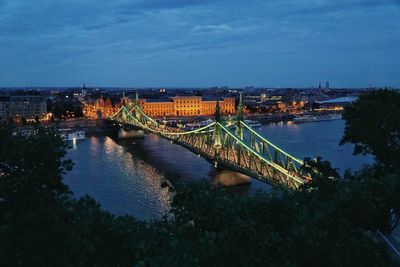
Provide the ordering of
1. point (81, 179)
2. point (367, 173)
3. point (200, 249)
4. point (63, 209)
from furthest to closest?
point (81, 179)
point (367, 173)
point (63, 209)
point (200, 249)

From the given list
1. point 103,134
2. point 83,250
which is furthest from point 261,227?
point 103,134

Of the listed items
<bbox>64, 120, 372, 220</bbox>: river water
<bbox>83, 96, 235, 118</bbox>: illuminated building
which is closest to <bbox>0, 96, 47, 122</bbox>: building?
<bbox>83, 96, 235, 118</bbox>: illuminated building

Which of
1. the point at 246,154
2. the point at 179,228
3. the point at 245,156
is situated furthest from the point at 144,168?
the point at 179,228

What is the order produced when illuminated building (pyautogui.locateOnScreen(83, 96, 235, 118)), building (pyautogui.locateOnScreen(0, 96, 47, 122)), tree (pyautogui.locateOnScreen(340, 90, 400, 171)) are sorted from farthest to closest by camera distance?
illuminated building (pyautogui.locateOnScreen(83, 96, 235, 118))
building (pyautogui.locateOnScreen(0, 96, 47, 122))
tree (pyautogui.locateOnScreen(340, 90, 400, 171))

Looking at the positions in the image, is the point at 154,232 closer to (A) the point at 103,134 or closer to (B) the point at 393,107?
(B) the point at 393,107

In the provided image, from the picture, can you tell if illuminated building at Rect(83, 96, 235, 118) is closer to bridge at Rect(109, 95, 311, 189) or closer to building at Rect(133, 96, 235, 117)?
building at Rect(133, 96, 235, 117)

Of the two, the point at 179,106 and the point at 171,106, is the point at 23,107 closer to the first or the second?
the point at 171,106

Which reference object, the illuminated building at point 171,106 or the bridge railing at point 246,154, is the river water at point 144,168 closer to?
the bridge railing at point 246,154
